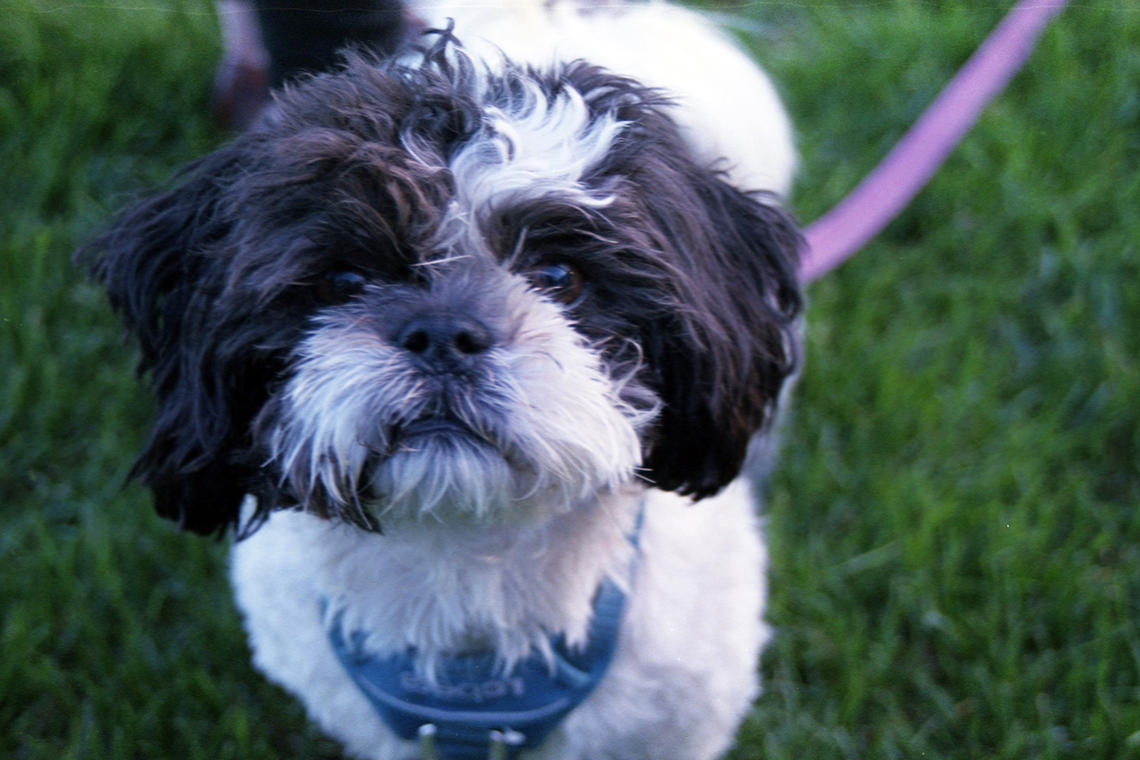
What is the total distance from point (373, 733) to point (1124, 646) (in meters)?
1.79

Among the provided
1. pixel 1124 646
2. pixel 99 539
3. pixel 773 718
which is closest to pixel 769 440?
pixel 773 718

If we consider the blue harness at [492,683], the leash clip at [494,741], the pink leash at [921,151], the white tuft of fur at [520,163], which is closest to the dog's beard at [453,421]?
the white tuft of fur at [520,163]

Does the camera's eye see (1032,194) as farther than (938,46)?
No

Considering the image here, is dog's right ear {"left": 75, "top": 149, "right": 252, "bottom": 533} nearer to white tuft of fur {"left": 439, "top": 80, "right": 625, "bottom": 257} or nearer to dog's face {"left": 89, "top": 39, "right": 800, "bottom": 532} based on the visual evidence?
dog's face {"left": 89, "top": 39, "right": 800, "bottom": 532}

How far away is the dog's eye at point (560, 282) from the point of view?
5.98 ft

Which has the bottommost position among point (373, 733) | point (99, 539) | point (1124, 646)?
point (99, 539)

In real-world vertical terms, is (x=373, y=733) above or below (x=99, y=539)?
above

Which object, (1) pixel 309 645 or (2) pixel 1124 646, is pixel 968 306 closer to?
(2) pixel 1124 646

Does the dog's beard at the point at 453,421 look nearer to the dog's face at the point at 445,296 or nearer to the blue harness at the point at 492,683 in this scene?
the dog's face at the point at 445,296

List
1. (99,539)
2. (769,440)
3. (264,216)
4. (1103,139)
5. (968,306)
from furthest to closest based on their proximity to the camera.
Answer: (1103,139) < (968,306) < (769,440) < (99,539) < (264,216)

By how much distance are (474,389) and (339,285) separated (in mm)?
301

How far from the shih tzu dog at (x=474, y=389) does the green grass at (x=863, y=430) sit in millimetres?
449

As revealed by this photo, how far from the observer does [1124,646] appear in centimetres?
284

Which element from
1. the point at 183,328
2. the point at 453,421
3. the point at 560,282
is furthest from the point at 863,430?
the point at 183,328
